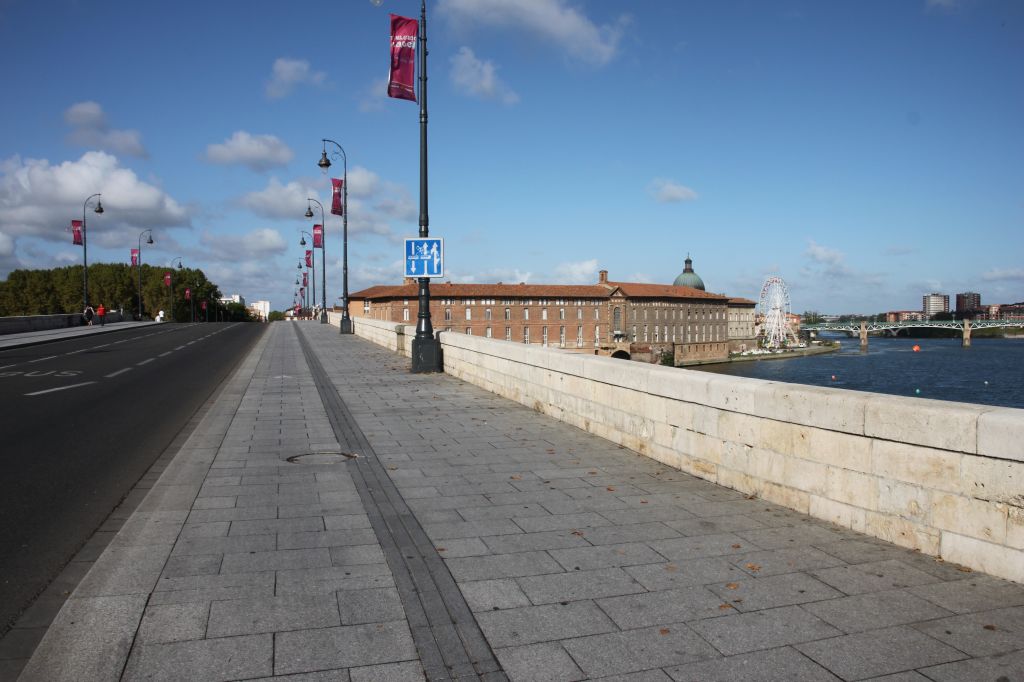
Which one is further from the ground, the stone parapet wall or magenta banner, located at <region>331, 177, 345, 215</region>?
magenta banner, located at <region>331, 177, 345, 215</region>

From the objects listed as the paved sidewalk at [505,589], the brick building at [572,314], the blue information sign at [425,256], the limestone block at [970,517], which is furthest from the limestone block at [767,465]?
the brick building at [572,314]

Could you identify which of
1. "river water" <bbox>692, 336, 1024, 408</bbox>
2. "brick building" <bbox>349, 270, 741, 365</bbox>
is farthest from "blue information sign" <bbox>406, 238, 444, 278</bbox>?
"brick building" <bbox>349, 270, 741, 365</bbox>

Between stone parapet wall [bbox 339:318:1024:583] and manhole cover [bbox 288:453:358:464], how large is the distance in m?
3.20

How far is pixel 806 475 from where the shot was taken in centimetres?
541

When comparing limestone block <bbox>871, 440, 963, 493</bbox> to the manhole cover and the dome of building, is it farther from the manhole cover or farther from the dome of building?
the dome of building

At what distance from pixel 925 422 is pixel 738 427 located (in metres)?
1.91

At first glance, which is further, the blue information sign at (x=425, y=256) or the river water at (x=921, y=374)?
the river water at (x=921, y=374)

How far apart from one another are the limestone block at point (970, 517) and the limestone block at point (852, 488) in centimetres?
45

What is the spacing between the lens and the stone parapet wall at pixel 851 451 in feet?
13.2

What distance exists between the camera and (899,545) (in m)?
4.64

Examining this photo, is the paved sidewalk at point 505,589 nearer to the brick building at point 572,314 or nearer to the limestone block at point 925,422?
the limestone block at point 925,422

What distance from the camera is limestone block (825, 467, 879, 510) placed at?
Answer: 15.8 ft

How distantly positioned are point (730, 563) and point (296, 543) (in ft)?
9.60

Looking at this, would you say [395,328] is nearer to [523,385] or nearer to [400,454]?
[523,385]
